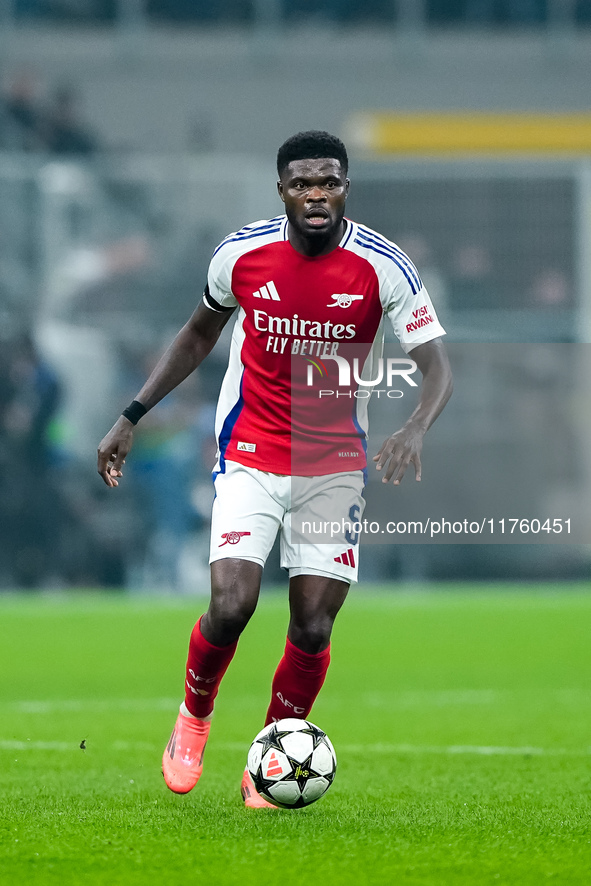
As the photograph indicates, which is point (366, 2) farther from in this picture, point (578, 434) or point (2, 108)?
point (578, 434)

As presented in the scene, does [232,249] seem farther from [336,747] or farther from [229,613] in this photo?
[336,747]

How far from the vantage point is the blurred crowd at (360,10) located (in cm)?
2119

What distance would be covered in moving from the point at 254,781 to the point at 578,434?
9904mm

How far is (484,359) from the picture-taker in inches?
566

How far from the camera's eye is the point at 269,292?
17.1 ft

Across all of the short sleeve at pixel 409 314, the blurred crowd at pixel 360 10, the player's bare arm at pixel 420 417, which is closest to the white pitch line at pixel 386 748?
the player's bare arm at pixel 420 417

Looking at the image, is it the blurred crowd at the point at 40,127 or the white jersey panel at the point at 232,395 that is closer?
the white jersey panel at the point at 232,395

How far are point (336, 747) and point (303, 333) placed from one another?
2573 millimetres

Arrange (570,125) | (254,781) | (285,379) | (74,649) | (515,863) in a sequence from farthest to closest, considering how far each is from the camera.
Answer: (570,125) → (74,649) → (285,379) → (254,781) → (515,863)

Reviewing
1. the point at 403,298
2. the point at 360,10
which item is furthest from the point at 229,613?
the point at 360,10

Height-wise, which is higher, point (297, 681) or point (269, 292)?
point (269, 292)

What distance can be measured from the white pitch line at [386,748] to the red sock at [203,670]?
1506 millimetres

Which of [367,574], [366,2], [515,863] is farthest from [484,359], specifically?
[515,863]

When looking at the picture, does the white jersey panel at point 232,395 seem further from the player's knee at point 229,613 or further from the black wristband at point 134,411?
the player's knee at point 229,613
